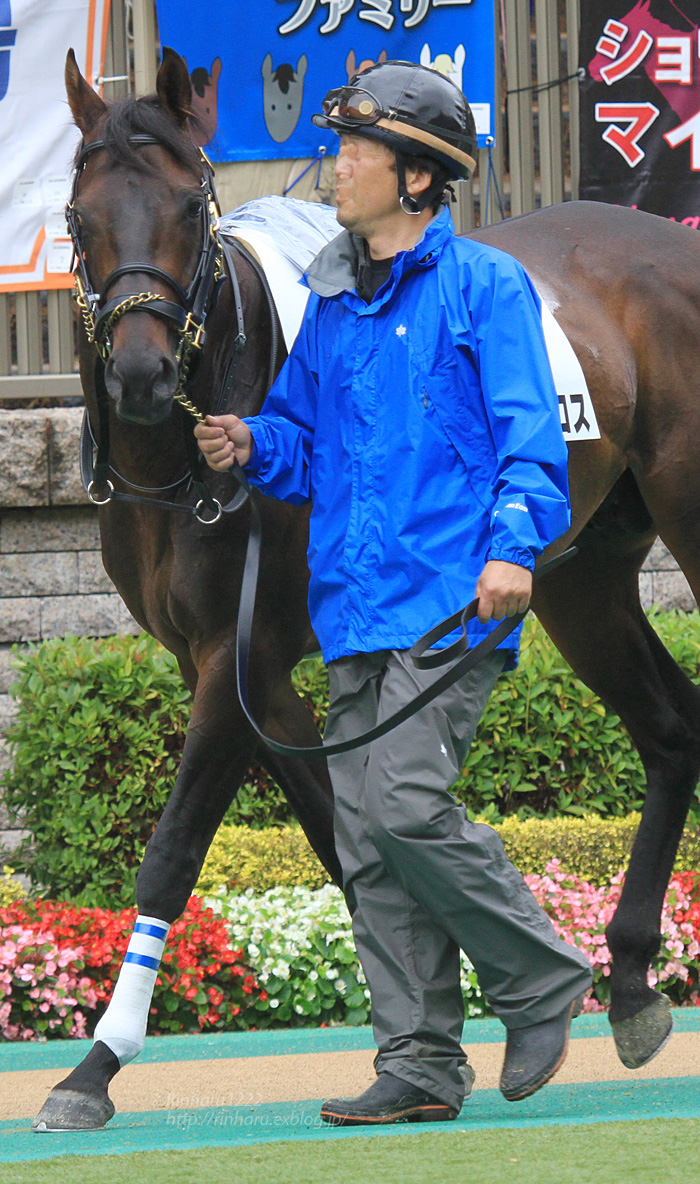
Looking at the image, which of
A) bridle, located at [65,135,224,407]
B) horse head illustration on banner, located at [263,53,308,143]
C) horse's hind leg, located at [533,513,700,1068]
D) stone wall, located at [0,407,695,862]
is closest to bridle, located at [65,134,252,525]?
bridle, located at [65,135,224,407]

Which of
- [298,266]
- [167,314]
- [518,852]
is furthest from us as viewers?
[518,852]

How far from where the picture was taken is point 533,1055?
295 centimetres

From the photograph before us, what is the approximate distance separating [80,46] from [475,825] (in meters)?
5.53

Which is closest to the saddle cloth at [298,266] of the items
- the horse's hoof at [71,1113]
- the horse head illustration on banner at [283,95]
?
the horse's hoof at [71,1113]

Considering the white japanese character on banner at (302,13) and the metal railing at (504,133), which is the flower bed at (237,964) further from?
the white japanese character on banner at (302,13)

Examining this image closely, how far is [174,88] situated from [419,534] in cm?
135

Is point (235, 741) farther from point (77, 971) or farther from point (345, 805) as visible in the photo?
point (77, 971)

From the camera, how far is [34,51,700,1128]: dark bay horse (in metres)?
3.34

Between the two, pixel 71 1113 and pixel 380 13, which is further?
pixel 380 13

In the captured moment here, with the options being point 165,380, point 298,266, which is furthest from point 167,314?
point 298,266

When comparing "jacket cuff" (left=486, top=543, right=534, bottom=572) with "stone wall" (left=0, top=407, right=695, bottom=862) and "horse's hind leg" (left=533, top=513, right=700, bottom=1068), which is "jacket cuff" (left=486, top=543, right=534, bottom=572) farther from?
"stone wall" (left=0, top=407, right=695, bottom=862)

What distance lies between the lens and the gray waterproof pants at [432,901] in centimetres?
293

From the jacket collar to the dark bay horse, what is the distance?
34cm

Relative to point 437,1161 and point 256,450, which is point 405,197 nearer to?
point 256,450
